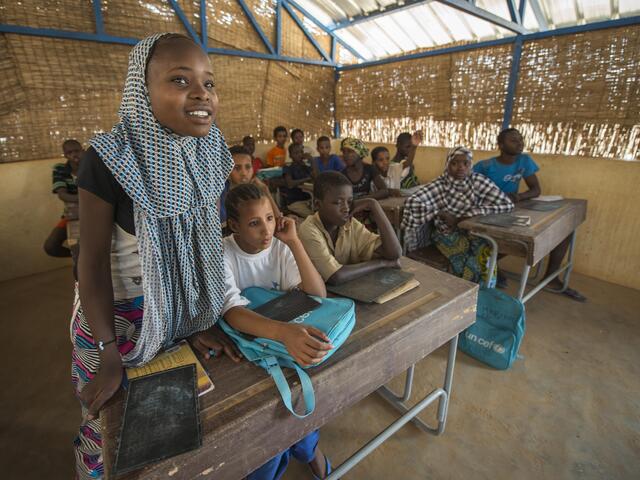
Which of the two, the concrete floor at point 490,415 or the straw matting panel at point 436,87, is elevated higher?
the straw matting panel at point 436,87

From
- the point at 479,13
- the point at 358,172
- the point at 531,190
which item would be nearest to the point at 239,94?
the point at 358,172

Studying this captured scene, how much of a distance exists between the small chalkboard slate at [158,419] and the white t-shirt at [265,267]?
0.45m

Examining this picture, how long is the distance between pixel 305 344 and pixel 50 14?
475 centimetres

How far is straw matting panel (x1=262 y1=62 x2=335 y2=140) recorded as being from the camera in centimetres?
567

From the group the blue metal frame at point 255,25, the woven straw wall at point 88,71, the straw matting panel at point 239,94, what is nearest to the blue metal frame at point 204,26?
the woven straw wall at point 88,71

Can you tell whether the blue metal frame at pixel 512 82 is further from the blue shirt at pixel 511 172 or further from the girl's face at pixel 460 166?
the girl's face at pixel 460 166

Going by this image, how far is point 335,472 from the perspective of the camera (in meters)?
1.27

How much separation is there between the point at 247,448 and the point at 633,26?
13.9 ft

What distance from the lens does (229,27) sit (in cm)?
496

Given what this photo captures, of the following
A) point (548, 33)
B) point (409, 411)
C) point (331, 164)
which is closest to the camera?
point (409, 411)

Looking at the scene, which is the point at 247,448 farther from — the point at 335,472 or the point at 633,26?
the point at 633,26

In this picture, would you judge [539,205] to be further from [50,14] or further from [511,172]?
[50,14]

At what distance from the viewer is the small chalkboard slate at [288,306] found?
1.04m

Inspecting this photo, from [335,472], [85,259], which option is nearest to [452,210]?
[335,472]
